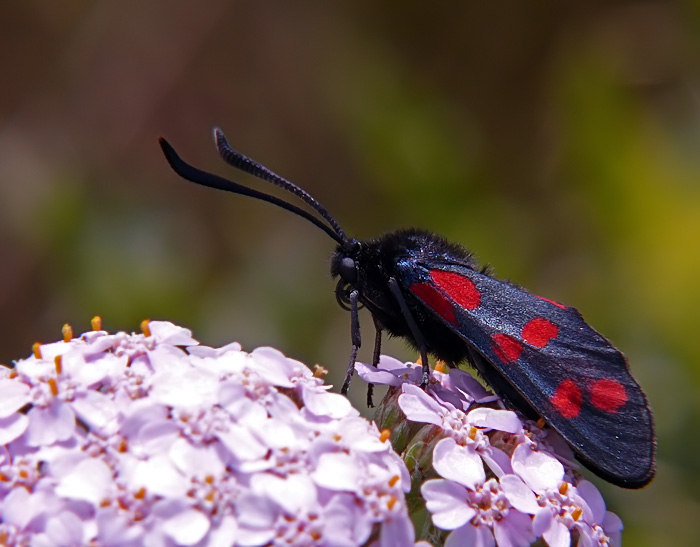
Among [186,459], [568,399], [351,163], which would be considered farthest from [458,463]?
[351,163]

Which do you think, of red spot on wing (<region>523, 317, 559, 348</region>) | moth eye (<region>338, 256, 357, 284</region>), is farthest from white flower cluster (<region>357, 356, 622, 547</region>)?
moth eye (<region>338, 256, 357, 284</region>)

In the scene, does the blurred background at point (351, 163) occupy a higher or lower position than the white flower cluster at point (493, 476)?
higher

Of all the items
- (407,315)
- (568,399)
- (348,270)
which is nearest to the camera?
(568,399)

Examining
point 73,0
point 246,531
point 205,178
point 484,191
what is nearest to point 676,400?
point 484,191

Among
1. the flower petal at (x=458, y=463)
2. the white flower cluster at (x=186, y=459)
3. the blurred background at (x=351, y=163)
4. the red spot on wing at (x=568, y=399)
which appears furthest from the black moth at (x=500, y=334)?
the blurred background at (x=351, y=163)

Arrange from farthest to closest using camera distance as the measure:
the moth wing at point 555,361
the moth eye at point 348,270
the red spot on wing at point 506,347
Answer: the moth eye at point 348,270
the red spot on wing at point 506,347
the moth wing at point 555,361

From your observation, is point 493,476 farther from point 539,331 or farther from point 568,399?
point 539,331

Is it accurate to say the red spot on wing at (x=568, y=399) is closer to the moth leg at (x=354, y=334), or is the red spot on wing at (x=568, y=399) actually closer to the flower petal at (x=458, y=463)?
the flower petal at (x=458, y=463)
